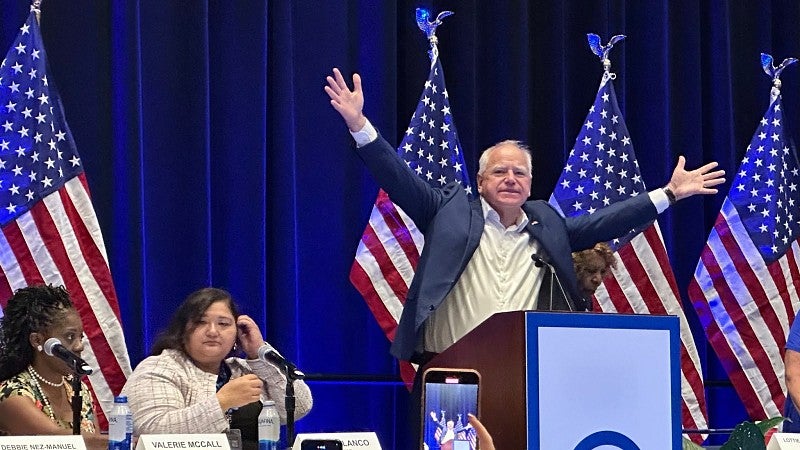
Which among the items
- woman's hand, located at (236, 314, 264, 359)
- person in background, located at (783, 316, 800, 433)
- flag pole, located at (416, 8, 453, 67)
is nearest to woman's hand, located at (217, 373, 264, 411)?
woman's hand, located at (236, 314, 264, 359)

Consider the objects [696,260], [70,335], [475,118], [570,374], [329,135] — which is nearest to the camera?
[570,374]

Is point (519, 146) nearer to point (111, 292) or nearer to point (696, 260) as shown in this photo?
point (111, 292)

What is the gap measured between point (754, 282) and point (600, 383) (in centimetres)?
398

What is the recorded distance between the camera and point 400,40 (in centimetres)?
562

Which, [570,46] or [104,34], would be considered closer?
[104,34]

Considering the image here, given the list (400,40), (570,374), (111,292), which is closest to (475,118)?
(400,40)

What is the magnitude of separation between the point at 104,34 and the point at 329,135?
109 cm

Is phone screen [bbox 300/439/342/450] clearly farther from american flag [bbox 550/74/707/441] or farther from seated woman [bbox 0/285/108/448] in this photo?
american flag [bbox 550/74/707/441]

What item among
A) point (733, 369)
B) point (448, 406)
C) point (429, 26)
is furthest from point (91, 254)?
point (733, 369)

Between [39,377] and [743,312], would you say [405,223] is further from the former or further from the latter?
[39,377]

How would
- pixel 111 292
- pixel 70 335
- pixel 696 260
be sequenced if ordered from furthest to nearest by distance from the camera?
1. pixel 696 260
2. pixel 111 292
3. pixel 70 335

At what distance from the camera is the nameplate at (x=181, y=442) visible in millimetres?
2477

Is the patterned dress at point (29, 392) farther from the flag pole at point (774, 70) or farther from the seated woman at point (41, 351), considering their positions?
the flag pole at point (774, 70)

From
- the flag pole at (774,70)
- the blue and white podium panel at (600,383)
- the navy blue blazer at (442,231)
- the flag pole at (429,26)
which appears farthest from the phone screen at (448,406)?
the flag pole at (774,70)
